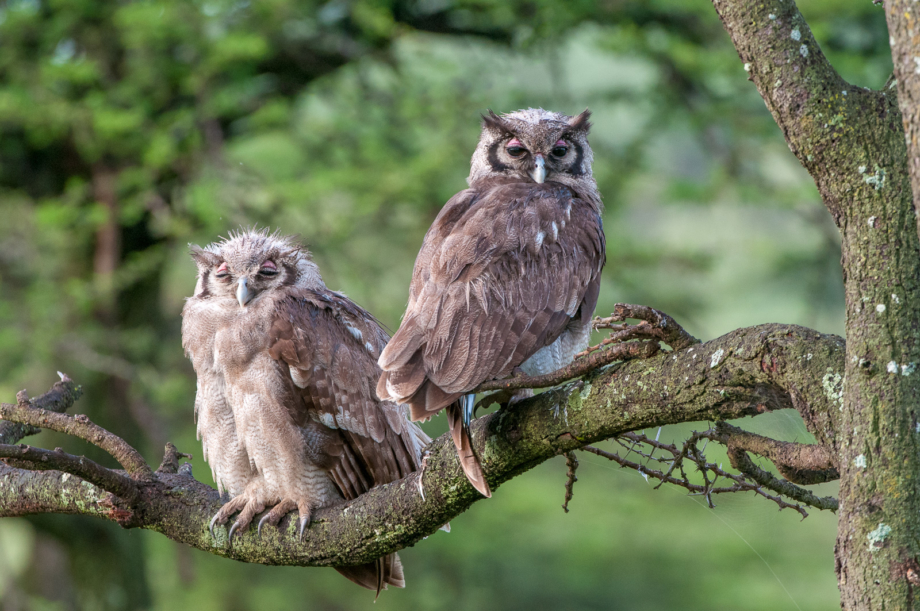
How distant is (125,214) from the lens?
7.11 metres

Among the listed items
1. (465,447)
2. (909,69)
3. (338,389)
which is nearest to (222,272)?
(338,389)

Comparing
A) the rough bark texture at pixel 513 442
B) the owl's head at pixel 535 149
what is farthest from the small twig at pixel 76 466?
the owl's head at pixel 535 149

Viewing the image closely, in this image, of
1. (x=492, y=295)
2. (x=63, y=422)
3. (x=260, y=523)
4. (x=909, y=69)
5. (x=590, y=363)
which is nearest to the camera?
(x=909, y=69)

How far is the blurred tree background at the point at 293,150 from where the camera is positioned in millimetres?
6832

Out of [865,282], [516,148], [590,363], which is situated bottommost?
[590,363]

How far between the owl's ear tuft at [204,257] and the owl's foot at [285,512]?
1025mm

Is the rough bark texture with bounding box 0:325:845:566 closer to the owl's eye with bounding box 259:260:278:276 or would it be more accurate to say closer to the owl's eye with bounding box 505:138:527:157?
the owl's eye with bounding box 259:260:278:276

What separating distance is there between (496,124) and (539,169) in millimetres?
375

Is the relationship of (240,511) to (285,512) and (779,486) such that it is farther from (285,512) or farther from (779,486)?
(779,486)

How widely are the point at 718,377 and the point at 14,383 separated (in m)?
7.43

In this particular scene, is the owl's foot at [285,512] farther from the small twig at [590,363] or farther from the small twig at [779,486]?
the small twig at [779,486]

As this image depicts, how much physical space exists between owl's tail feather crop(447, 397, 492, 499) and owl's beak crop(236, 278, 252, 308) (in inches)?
50.6

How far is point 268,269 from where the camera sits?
3.42 metres

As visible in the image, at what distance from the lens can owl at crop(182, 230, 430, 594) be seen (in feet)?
10.5
